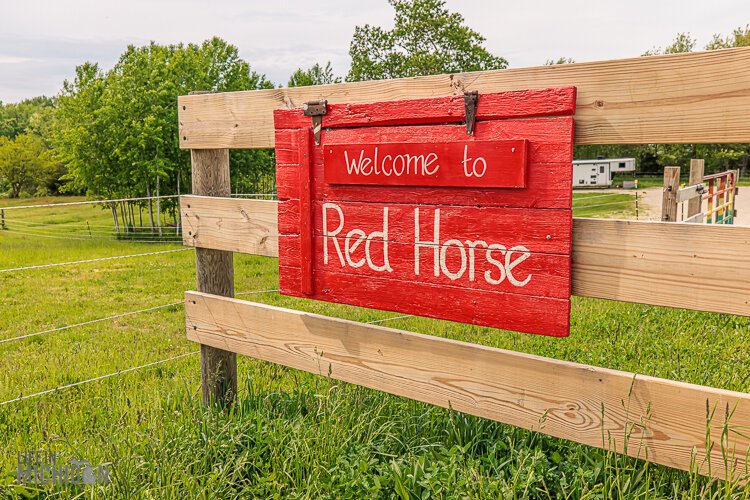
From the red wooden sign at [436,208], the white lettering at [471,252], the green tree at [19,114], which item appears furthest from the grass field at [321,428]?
the green tree at [19,114]

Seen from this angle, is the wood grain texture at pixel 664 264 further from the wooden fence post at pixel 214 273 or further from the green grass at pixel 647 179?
the green grass at pixel 647 179

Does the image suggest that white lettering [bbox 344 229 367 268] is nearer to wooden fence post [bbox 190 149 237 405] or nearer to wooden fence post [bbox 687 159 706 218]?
wooden fence post [bbox 190 149 237 405]

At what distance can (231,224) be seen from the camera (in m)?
3.80

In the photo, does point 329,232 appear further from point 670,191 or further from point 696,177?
point 696,177

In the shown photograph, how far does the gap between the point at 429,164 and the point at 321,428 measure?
4.51 feet

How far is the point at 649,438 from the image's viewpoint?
2488mm

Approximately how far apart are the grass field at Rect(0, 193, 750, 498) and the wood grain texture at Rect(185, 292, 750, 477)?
13cm

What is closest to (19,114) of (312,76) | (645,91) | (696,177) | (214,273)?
(312,76)

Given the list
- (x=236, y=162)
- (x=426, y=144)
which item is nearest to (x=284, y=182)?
(x=426, y=144)

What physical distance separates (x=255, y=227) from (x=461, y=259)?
1.41m

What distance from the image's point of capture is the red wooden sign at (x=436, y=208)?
257 cm

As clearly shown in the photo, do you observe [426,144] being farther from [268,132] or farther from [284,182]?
[268,132]

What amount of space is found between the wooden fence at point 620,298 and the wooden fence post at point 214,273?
785 millimetres

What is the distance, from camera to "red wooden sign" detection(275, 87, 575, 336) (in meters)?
2.57
